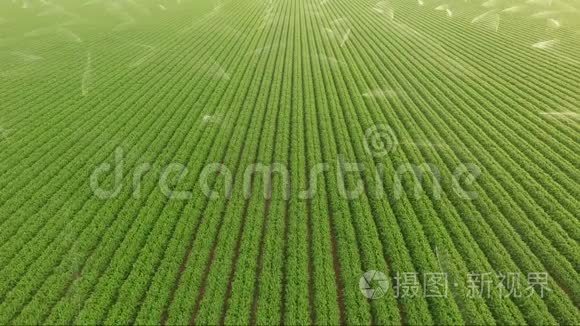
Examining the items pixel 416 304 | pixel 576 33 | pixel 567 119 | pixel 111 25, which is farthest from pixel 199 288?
pixel 576 33

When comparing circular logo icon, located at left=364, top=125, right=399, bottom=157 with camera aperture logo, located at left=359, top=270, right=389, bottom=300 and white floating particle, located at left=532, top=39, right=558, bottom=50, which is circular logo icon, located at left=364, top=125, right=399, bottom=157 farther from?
white floating particle, located at left=532, top=39, right=558, bottom=50

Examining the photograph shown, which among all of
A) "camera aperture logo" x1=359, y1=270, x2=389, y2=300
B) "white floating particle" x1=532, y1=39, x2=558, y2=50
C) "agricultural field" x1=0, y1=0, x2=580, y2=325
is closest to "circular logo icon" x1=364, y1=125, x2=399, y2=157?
"agricultural field" x1=0, y1=0, x2=580, y2=325

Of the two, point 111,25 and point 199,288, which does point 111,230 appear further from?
point 111,25

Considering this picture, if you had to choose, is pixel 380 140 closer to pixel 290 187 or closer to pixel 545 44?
pixel 290 187

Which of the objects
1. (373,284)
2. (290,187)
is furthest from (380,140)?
(373,284)

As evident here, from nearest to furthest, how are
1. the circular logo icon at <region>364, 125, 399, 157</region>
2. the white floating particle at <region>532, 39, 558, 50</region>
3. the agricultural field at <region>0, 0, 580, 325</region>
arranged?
the agricultural field at <region>0, 0, 580, 325</region> → the circular logo icon at <region>364, 125, 399, 157</region> → the white floating particle at <region>532, 39, 558, 50</region>
